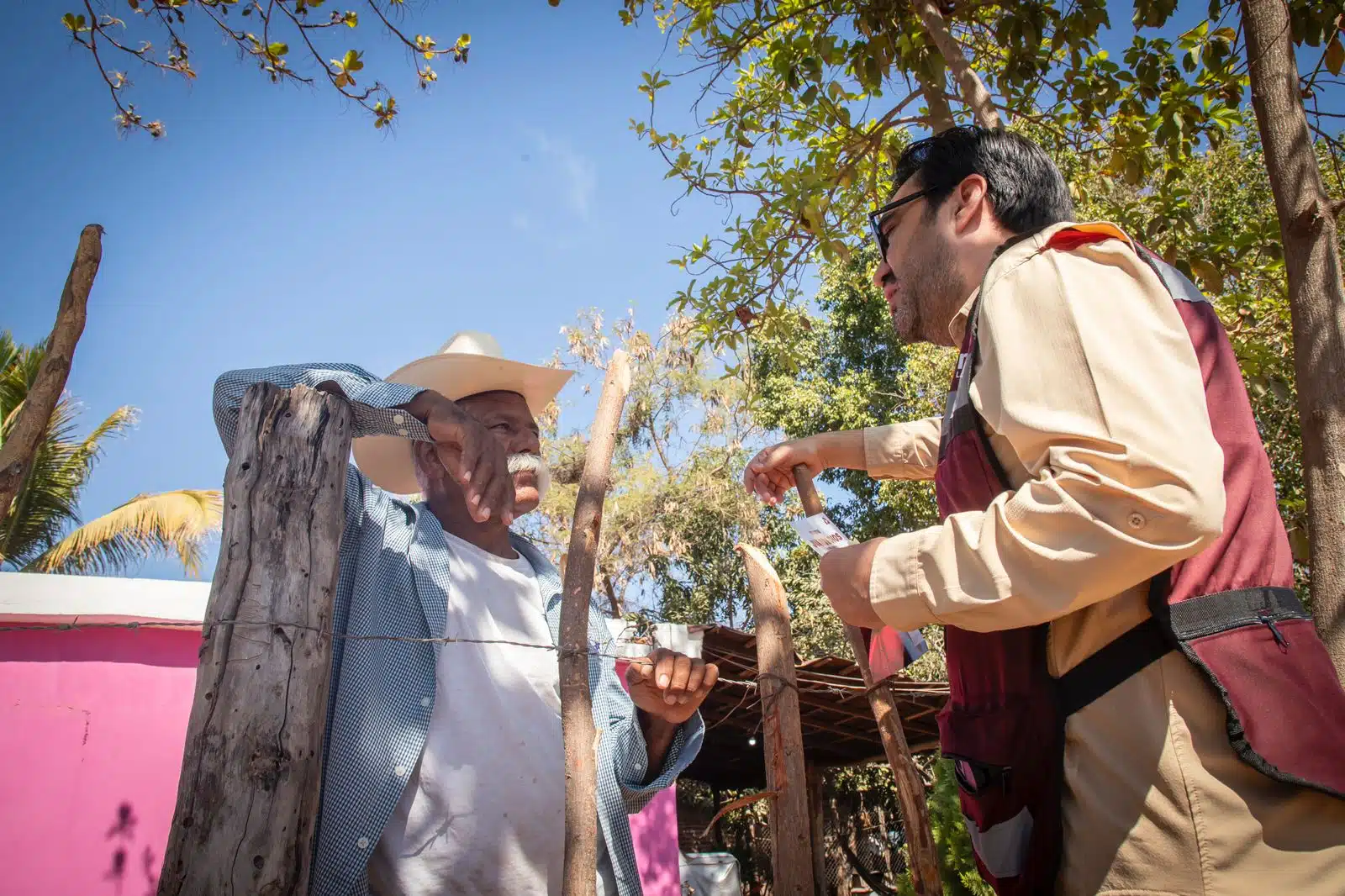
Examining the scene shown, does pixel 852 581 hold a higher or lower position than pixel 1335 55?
lower

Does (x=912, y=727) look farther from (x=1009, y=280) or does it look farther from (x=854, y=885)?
(x=1009, y=280)

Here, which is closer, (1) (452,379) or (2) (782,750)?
(2) (782,750)

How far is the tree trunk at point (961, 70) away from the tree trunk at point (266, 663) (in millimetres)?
2943

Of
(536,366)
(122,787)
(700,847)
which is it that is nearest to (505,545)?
(536,366)

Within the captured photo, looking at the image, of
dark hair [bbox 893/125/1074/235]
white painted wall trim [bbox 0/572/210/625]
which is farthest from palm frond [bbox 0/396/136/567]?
dark hair [bbox 893/125/1074/235]

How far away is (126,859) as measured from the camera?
5406 millimetres

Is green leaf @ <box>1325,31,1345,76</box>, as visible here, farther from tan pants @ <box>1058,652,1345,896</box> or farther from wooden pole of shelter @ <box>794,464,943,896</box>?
tan pants @ <box>1058,652,1345,896</box>

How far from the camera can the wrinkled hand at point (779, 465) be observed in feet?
8.67

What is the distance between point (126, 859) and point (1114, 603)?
629 cm

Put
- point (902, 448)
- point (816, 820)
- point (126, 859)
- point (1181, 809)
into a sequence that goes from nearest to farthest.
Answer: point (1181, 809) < point (902, 448) < point (126, 859) < point (816, 820)

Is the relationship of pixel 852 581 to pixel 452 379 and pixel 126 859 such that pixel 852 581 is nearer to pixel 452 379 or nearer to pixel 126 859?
pixel 452 379

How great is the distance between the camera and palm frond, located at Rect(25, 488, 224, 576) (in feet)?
40.5

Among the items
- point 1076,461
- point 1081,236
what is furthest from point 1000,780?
point 1081,236

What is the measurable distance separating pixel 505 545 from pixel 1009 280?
2.04 meters
